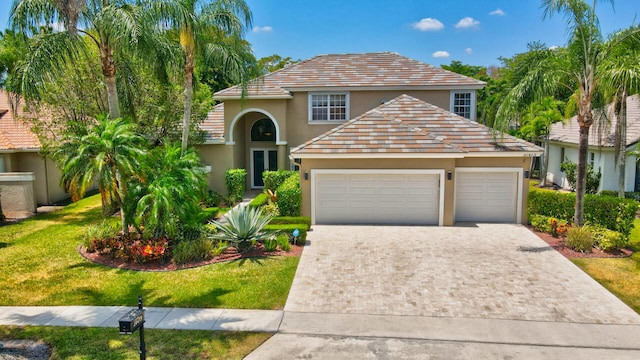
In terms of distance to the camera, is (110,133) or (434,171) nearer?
(110,133)

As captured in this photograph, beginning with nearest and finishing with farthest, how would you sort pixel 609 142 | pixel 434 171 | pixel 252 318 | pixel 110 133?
pixel 252 318 < pixel 110 133 < pixel 434 171 < pixel 609 142

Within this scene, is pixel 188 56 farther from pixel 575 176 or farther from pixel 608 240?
pixel 575 176

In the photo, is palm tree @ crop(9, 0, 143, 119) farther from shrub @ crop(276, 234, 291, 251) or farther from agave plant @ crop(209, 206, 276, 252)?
shrub @ crop(276, 234, 291, 251)

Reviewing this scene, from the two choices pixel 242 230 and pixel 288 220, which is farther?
pixel 288 220

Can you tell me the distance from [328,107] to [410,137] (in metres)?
7.08

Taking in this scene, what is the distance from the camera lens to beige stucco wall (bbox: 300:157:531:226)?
16547 millimetres

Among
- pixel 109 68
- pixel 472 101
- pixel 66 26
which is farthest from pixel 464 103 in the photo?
pixel 66 26

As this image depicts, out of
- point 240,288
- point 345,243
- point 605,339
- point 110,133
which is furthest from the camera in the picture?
point 345,243

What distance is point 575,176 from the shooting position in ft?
79.6

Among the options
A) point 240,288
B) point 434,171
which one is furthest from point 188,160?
point 434,171

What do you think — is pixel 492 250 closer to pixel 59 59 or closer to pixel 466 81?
pixel 466 81

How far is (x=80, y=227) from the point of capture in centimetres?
1702

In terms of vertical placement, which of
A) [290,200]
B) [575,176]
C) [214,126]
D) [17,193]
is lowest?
[17,193]

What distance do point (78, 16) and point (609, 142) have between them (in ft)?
77.0
